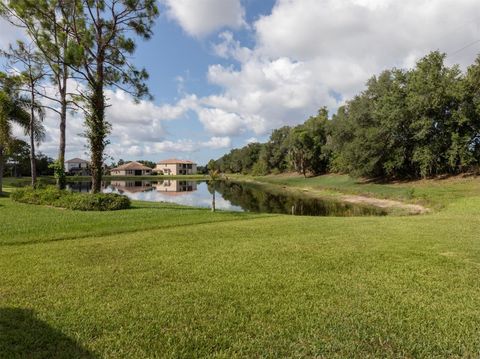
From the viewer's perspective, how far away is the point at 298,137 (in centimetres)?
6125

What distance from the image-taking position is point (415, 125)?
33969 millimetres

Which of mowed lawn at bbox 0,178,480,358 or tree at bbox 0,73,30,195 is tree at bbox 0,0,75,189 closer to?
tree at bbox 0,73,30,195

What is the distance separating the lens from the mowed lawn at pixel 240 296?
331 cm

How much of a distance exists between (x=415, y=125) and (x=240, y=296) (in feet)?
117

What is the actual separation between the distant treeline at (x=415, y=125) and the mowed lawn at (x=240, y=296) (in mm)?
24585

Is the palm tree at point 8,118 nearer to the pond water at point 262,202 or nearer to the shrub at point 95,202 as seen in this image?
the shrub at point 95,202

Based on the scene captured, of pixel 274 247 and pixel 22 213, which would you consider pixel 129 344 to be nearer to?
pixel 274 247

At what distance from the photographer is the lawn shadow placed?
3.10 metres

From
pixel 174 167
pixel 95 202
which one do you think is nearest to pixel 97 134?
pixel 95 202

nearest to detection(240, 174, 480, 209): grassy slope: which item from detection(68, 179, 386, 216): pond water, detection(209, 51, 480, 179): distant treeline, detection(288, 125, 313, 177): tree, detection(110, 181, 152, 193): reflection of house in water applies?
detection(209, 51, 480, 179): distant treeline

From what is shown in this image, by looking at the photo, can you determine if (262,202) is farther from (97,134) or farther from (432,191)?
(97,134)

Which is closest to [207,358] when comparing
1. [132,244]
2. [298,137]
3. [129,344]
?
[129,344]

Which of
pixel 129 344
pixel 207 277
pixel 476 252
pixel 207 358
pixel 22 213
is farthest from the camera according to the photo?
pixel 22 213

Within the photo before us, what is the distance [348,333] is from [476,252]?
519cm
